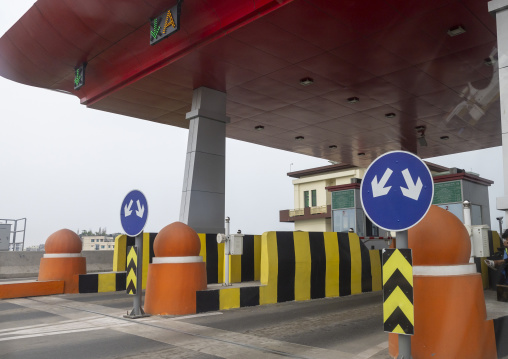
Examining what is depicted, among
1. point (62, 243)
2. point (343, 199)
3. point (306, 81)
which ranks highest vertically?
point (306, 81)

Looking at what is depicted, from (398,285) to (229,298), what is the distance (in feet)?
16.8

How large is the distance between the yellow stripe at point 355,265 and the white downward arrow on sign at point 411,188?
25.3 ft

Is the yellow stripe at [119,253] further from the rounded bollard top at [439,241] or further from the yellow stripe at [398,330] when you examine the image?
the yellow stripe at [398,330]

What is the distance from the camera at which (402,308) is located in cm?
379

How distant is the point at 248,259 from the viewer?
10.9 meters

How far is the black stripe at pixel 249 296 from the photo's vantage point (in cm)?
868

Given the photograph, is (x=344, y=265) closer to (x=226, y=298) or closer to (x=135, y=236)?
(x=226, y=298)

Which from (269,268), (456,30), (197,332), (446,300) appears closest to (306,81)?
(456,30)

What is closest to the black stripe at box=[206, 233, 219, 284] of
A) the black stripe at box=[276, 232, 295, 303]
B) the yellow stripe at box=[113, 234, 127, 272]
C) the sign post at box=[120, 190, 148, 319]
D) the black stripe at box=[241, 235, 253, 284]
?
the black stripe at box=[241, 235, 253, 284]

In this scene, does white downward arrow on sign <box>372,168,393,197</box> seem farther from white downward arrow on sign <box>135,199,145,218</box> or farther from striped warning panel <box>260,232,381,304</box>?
striped warning panel <box>260,232,381,304</box>

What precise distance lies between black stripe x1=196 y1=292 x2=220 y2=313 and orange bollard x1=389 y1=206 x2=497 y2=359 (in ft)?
13.4

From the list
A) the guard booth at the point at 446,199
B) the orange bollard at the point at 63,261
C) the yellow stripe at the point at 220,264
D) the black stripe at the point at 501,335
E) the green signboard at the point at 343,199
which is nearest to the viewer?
the black stripe at the point at 501,335

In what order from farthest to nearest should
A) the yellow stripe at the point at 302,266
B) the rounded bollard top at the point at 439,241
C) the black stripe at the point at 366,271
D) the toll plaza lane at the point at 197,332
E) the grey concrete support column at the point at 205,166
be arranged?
the grey concrete support column at the point at 205,166 → the black stripe at the point at 366,271 → the yellow stripe at the point at 302,266 → the toll plaza lane at the point at 197,332 → the rounded bollard top at the point at 439,241

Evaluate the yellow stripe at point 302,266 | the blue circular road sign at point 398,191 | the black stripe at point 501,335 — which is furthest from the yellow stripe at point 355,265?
the blue circular road sign at point 398,191
